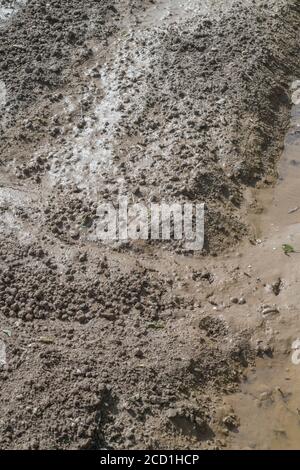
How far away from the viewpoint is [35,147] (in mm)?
6500

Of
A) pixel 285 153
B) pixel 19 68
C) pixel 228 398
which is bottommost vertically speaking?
pixel 228 398

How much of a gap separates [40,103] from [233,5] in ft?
10.2

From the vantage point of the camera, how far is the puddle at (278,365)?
14.5 ft

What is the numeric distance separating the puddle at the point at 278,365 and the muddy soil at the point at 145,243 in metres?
0.02

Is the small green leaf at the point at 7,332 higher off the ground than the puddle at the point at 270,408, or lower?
higher

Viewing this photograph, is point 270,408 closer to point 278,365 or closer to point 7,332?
point 278,365

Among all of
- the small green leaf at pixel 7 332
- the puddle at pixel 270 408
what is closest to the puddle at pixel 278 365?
the puddle at pixel 270 408

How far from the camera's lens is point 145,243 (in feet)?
18.3

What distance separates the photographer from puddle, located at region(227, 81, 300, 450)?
4.43m

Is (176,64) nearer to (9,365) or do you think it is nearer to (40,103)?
(40,103)

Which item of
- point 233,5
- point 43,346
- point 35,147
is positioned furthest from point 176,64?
point 43,346

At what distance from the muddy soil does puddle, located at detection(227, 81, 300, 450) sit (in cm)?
2

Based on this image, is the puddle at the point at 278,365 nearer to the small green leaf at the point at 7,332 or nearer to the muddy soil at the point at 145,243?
the muddy soil at the point at 145,243

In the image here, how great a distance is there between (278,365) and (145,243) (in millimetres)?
1624
